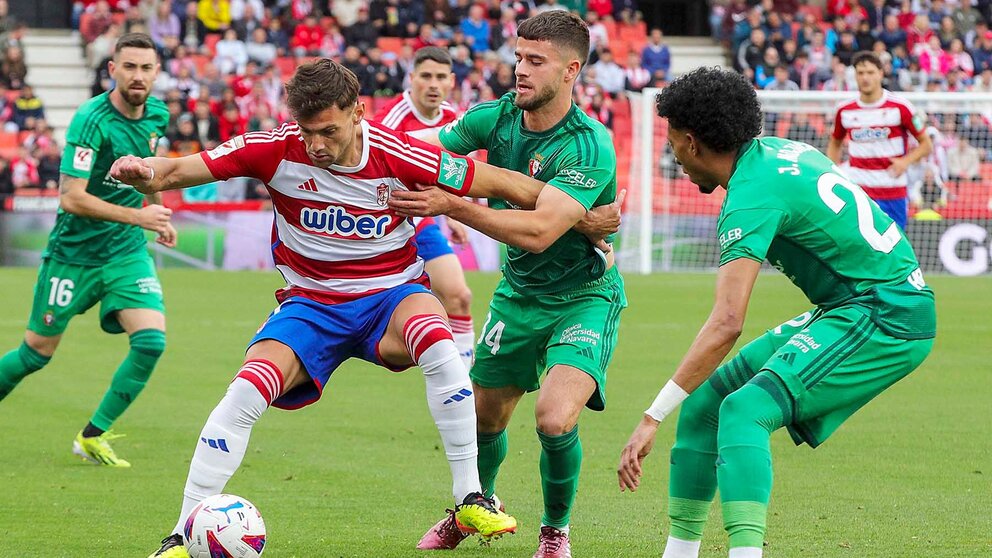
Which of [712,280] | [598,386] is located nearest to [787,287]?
[712,280]

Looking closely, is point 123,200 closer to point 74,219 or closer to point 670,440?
point 74,219

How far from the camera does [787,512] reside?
7.00 meters

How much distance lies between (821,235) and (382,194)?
6.49ft

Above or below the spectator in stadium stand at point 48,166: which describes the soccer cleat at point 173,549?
above

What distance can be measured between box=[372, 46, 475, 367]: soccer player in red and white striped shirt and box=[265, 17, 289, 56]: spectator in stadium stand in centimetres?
1608

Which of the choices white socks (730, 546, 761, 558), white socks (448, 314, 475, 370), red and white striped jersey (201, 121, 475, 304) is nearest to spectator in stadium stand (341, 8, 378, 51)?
white socks (448, 314, 475, 370)

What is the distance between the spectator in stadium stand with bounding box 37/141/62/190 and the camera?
2211 cm

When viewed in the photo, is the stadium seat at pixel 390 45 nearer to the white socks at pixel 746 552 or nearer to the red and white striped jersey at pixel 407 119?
the red and white striped jersey at pixel 407 119

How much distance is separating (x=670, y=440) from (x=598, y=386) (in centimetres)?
300

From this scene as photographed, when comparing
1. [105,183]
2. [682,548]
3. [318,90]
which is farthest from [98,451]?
[682,548]

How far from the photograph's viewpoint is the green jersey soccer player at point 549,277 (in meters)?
6.10

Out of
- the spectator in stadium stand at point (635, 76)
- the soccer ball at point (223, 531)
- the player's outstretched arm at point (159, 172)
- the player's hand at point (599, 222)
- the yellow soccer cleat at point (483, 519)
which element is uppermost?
the player's outstretched arm at point (159, 172)

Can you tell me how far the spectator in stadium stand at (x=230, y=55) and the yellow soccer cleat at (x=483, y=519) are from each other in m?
20.8

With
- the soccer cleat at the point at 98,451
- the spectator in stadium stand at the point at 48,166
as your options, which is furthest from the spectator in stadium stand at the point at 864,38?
the soccer cleat at the point at 98,451
